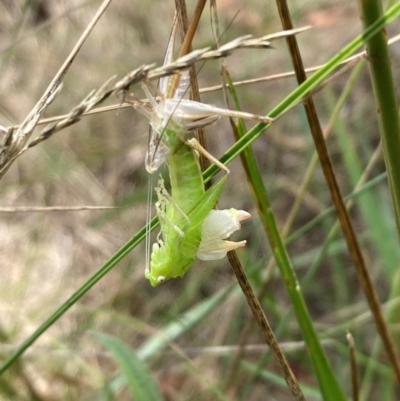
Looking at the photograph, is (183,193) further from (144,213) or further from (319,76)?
(144,213)

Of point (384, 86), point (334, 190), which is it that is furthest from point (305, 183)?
point (384, 86)

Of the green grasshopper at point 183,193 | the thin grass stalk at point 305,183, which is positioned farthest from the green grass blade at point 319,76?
the thin grass stalk at point 305,183

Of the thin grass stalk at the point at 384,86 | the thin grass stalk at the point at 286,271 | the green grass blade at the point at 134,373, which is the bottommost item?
the green grass blade at the point at 134,373

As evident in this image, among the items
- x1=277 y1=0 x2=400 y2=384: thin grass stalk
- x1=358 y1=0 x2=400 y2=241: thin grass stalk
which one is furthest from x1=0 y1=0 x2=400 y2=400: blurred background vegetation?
x1=358 y1=0 x2=400 y2=241: thin grass stalk

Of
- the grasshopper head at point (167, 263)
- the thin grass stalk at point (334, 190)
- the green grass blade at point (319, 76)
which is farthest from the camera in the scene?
the grasshopper head at point (167, 263)

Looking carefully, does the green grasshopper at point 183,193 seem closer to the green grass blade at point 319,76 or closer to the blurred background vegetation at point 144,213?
the green grass blade at point 319,76

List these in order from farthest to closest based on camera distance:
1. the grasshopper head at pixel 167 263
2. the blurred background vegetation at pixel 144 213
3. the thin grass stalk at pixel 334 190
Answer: the blurred background vegetation at pixel 144 213 < the grasshopper head at pixel 167 263 < the thin grass stalk at pixel 334 190

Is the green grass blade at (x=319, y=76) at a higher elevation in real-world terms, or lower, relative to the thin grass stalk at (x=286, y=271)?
higher

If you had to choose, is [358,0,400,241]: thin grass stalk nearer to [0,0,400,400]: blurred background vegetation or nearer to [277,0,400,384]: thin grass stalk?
[277,0,400,384]: thin grass stalk
